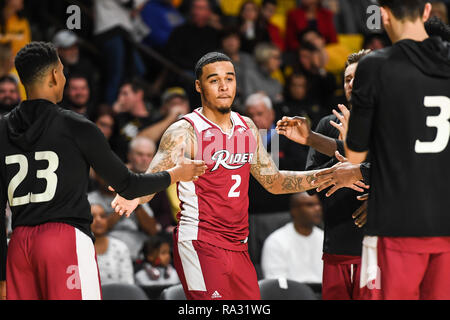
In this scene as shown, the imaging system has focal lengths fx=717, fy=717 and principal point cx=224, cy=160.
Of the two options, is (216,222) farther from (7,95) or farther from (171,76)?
(171,76)

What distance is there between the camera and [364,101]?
3.86 m

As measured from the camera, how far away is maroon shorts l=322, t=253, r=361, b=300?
5.27m

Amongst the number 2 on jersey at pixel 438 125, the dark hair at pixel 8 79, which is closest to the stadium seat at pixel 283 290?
the number 2 on jersey at pixel 438 125

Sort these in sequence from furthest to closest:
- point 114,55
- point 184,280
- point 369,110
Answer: point 114,55 → point 184,280 → point 369,110

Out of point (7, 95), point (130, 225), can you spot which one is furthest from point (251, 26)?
point (130, 225)

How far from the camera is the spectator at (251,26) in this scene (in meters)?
11.5

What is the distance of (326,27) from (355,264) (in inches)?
308

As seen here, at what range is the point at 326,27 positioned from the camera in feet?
40.9

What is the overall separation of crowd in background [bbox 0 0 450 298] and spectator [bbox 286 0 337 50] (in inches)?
0.8

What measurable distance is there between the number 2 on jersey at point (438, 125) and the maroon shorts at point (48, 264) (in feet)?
6.75

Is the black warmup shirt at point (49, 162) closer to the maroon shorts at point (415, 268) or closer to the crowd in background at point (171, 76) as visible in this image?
the maroon shorts at point (415, 268)

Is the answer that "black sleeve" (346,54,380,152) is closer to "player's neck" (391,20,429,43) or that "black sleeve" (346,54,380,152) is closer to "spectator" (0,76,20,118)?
"player's neck" (391,20,429,43)
